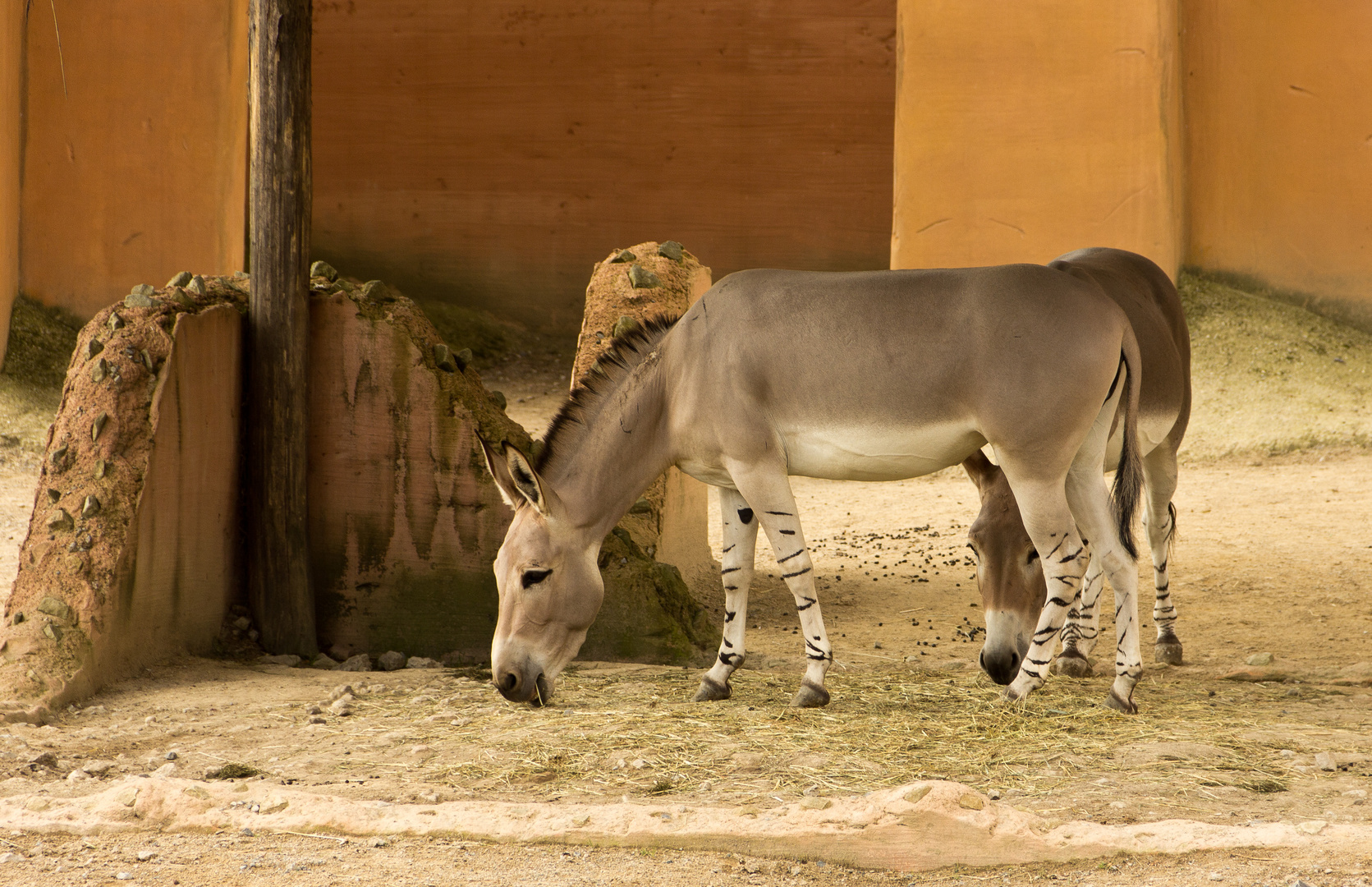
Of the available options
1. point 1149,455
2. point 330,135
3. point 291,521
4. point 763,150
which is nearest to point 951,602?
point 1149,455

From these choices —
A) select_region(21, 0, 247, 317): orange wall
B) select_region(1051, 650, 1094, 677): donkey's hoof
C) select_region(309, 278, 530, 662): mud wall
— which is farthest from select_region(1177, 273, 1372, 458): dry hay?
select_region(21, 0, 247, 317): orange wall

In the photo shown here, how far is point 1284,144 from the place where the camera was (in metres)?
11.1

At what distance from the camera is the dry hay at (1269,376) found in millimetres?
9734

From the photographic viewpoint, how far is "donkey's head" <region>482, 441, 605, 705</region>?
168 inches

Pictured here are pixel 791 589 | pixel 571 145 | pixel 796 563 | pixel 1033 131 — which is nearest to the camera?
pixel 796 563

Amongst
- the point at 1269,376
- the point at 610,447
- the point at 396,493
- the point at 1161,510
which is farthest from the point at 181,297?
the point at 1269,376

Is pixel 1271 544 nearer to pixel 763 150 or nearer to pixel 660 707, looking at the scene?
pixel 660 707

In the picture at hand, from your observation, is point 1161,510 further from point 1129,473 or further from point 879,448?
point 879,448

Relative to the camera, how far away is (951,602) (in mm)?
6758

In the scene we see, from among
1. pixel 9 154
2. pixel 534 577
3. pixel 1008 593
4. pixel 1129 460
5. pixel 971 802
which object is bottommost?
pixel 971 802

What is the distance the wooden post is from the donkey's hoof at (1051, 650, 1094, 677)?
3090 mm

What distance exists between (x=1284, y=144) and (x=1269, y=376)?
7.51 ft

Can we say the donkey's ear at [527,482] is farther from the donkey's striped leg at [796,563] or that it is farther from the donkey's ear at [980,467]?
the donkey's ear at [980,467]

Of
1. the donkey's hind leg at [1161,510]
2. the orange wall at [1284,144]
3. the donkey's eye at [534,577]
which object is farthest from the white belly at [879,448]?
the orange wall at [1284,144]
